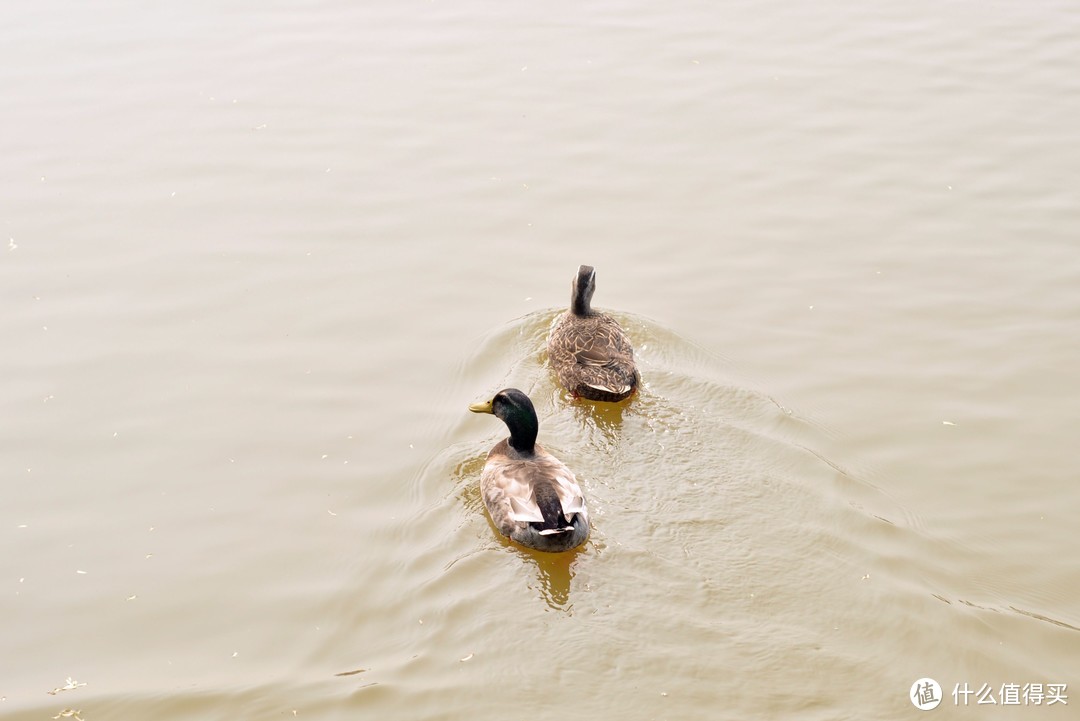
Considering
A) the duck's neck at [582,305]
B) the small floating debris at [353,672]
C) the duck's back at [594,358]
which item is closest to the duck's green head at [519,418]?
the duck's back at [594,358]

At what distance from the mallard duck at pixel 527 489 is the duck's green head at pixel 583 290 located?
1.56 meters

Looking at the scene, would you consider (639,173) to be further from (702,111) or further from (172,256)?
(172,256)

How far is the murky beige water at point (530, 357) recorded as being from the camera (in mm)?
6590

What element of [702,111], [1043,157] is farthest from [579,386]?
[1043,157]

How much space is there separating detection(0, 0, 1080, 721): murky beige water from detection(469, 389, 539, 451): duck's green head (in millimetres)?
549

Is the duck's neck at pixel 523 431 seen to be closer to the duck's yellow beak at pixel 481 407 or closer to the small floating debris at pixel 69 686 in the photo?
the duck's yellow beak at pixel 481 407

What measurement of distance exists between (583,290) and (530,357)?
77cm

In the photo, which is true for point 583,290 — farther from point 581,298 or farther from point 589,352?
point 589,352

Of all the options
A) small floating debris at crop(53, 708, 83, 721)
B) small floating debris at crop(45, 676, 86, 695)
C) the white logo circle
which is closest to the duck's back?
the white logo circle

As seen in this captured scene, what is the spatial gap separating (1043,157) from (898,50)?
3395 mm

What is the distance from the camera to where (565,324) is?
9586 millimetres

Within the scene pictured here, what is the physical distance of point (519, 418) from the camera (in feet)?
26.5
